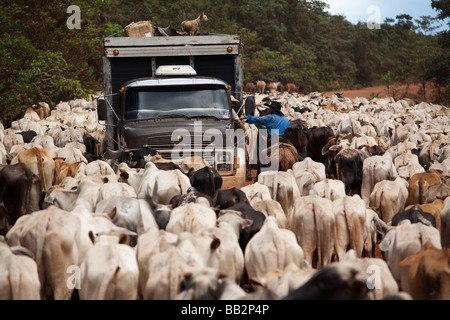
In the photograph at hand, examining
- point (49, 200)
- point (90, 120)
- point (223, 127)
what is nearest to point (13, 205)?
point (49, 200)

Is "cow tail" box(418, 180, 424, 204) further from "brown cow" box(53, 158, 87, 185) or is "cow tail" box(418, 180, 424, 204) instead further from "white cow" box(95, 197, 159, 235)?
"brown cow" box(53, 158, 87, 185)

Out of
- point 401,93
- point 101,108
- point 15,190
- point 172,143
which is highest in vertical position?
point 101,108

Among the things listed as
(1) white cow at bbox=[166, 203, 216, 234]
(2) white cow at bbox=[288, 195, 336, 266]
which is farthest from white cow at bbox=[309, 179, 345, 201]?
(1) white cow at bbox=[166, 203, 216, 234]

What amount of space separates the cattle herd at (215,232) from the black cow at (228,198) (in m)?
0.02

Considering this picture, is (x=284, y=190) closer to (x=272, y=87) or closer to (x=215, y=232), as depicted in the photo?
(x=215, y=232)

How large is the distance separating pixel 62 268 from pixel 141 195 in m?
2.61

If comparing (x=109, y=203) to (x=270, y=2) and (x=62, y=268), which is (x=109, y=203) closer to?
(x=62, y=268)

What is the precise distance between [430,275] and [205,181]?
4268 mm

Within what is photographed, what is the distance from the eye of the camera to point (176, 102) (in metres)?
10.8

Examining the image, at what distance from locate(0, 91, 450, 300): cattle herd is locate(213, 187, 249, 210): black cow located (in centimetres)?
2

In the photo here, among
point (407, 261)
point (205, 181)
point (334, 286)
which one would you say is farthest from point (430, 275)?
point (205, 181)

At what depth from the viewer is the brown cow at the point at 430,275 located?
5414 mm

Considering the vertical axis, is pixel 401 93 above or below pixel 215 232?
below

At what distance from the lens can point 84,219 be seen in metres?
6.54
